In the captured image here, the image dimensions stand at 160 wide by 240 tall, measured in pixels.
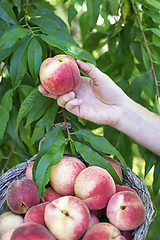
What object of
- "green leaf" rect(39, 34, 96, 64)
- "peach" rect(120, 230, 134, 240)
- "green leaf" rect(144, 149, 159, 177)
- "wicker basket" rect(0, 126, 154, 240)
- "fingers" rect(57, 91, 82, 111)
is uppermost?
"green leaf" rect(39, 34, 96, 64)

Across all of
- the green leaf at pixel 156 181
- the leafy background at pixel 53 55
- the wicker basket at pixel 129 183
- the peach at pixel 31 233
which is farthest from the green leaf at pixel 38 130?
the green leaf at pixel 156 181

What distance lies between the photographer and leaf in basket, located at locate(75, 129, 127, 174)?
2.85ft

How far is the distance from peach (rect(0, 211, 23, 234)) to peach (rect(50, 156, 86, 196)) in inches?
6.3

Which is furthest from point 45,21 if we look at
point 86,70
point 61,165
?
point 61,165

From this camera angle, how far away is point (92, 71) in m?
0.96

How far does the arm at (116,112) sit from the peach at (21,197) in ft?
1.27

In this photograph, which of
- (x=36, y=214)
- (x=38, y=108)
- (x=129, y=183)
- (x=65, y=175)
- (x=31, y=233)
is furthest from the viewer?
(x=38, y=108)

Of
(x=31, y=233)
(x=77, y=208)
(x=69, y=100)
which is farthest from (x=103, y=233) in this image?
(x=69, y=100)

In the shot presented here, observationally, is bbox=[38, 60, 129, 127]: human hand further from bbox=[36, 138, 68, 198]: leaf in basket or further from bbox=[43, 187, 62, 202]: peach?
bbox=[43, 187, 62, 202]: peach

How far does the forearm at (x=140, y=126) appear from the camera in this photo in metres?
1.10

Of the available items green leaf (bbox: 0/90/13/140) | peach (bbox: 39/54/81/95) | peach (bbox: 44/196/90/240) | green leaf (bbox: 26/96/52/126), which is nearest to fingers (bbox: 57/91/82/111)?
peach (bbox: 39/54/81/95)

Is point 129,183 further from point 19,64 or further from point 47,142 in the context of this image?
point 19,64

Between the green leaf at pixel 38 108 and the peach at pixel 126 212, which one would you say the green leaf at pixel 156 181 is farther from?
the green leaf at pixel 38 108

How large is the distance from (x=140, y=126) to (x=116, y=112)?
0.44 ft
